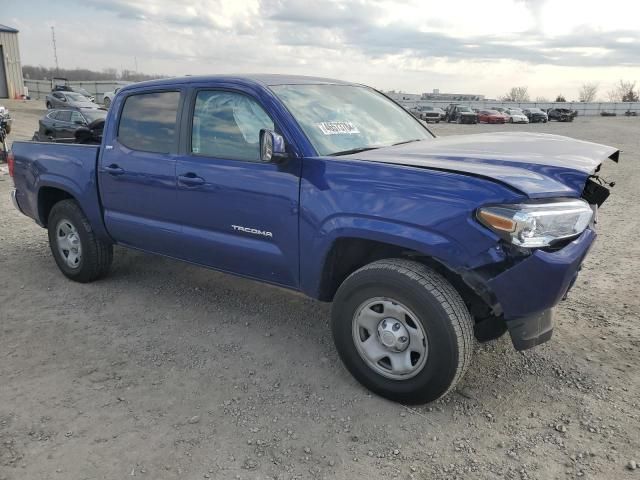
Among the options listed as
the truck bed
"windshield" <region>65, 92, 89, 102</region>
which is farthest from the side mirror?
"windshield" <region>65, 92, 89, 102</region>

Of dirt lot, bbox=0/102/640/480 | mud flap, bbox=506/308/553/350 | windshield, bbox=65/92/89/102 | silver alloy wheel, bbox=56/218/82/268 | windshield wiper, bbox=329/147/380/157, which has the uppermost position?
windshield, bbox=65/92/89/102

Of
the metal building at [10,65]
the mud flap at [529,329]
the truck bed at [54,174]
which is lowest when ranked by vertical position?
the mud flap at [529,329]

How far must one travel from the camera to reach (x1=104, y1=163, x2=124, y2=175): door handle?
427 cm

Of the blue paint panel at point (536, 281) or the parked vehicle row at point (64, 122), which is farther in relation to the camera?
the parked vehicle row at point (64, 122)

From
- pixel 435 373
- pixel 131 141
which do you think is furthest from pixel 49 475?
pixel 131 141

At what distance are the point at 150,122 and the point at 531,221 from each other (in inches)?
119

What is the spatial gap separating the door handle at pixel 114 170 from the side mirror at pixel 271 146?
1.63 m

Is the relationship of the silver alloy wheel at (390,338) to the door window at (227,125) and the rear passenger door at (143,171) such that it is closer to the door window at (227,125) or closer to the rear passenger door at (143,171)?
the door window at (227,125)

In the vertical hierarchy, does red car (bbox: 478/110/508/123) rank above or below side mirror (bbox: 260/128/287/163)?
below

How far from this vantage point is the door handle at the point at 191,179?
12.2 ft

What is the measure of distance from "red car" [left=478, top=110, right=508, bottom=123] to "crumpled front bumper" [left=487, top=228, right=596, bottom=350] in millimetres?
40459

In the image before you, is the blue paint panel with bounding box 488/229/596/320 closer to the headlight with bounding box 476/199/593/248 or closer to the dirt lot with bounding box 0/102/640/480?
the headlight with bounding box 476/199/593/248

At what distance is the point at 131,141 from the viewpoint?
4.29 metres

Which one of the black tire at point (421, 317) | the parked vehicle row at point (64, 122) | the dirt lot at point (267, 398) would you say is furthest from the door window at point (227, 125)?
the parked vehicle row at point (64, 122)
